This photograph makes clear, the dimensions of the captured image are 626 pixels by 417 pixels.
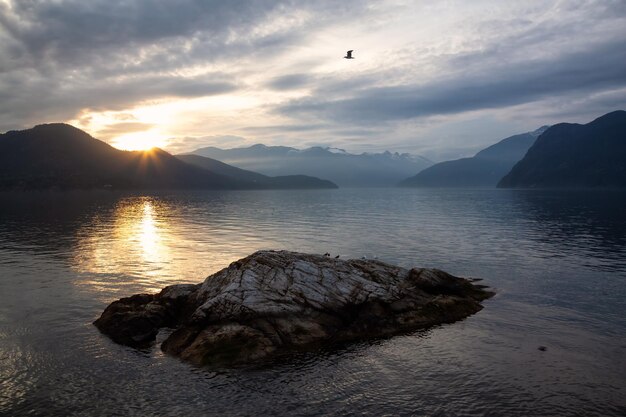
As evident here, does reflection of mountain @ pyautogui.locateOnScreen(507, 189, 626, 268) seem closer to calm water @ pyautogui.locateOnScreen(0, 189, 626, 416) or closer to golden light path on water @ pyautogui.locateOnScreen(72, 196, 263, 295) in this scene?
calm water @ pyautogui.locateOnScreen(0, 189, 626, 416)

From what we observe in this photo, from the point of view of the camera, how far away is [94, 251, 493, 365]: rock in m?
31.3

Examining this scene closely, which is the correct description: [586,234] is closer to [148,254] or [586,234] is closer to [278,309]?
[278,309]

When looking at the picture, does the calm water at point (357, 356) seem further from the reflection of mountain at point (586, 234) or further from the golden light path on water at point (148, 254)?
the reflection of mountain at point (586, 234)

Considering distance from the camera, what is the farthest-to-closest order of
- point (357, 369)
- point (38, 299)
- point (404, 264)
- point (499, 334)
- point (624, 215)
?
point (624, 215) → point (404, 264) → point (38, 299) → point (499, 334) → point (357, 369)

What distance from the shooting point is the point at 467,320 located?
38.3 meters

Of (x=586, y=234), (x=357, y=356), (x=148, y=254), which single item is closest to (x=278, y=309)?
(x=357, y=356)

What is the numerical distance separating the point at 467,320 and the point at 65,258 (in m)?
58.2

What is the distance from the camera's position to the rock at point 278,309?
103 ft

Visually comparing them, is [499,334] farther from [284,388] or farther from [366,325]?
[284,388]

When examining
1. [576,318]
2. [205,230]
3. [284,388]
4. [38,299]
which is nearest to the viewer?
[284,388]

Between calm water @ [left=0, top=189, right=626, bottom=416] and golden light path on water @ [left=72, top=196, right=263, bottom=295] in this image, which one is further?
golden light path on water @ [left=72, top=196, right=263, bottom=295]

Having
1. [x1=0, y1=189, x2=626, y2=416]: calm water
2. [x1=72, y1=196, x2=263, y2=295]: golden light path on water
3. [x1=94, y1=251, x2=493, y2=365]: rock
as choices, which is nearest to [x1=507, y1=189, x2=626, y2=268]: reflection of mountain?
[x1=0, y1=189, x2=626, y2=416]: calm water

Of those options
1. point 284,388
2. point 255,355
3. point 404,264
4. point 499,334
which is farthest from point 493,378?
point 404,264

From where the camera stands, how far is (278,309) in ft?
109
